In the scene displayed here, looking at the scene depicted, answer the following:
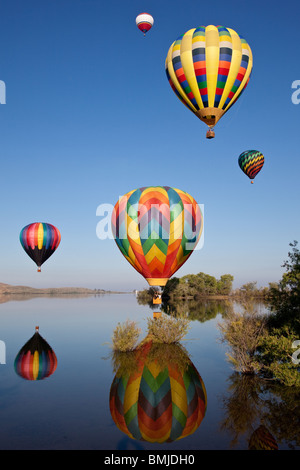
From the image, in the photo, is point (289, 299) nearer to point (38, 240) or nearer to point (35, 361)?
point (35, 361)

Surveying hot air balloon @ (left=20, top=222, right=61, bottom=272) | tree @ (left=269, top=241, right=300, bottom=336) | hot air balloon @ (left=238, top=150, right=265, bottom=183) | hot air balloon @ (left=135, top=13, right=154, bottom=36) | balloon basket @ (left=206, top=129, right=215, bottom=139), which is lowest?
tree @ (left=269, top=241, right=300, bottom=336)

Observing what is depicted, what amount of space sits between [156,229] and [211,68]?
10371 millimetres

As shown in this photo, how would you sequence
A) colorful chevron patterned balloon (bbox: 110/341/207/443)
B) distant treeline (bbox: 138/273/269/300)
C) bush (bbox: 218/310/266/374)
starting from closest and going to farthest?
colorful chevron patterned balloon (bbox: 110/341/207/443), bush (bbox: 218/310/266/374), distant treeline (bbox: 138/273/269/300)

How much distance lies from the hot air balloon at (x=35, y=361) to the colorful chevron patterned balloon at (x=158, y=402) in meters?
4.55

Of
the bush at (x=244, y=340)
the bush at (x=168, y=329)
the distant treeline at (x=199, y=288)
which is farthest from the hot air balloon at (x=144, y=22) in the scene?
the distant treeline at (x=199, y=288)

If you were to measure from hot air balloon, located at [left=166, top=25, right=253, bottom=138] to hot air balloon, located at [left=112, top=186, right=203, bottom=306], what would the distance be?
15.4ft

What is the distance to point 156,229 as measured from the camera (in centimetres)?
2145

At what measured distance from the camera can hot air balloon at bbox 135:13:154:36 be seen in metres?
26.3

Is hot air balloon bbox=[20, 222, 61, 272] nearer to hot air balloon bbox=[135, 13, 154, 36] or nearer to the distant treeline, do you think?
hot air balloon bbox=[135, 13, 154, 36]

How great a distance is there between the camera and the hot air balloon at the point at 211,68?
21.5m


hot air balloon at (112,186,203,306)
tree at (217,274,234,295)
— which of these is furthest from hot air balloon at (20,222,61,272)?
tree at (217,274,234,295)
